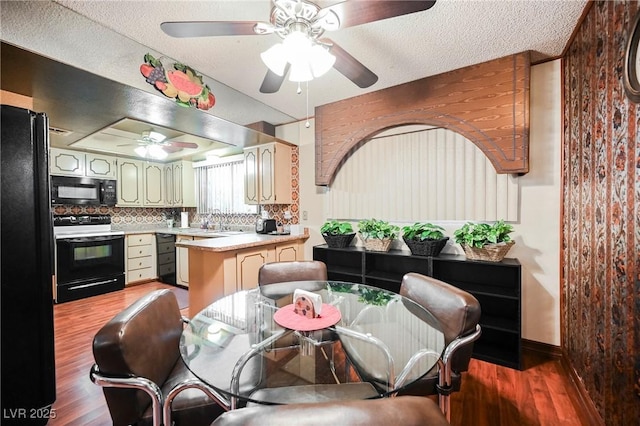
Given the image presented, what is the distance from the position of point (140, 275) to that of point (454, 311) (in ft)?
16.2

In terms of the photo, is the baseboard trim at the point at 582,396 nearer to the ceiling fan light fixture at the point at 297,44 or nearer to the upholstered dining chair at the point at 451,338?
the upholstered dining chair at the point at 451,338

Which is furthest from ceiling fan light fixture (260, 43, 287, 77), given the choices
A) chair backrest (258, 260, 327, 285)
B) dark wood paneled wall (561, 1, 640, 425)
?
dark wood paneled wall (561, 1, 640, 425)

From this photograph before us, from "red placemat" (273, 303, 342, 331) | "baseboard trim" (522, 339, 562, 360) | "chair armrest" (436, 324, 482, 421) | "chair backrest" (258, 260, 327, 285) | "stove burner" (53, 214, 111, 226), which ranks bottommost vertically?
"baseboard trim" (522, 339, 562, 360)

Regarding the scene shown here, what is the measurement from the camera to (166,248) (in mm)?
4594

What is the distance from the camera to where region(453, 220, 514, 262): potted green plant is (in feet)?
7.07

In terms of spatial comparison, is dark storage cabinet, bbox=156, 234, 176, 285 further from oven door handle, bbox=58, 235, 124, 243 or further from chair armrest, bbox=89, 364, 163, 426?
chair armrest, bbox=89, 364, 163, 426

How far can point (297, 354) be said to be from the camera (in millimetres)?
1211

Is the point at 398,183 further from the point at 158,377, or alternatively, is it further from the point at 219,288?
the point at 158,377

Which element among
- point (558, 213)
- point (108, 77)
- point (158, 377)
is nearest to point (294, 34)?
point (108, 77)

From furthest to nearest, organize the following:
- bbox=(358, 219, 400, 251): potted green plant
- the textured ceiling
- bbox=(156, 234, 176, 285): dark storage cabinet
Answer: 1. bbox=(156, 234, 176, 285): dark storage cabinet
2. bbox=(358, 219, 400, 251): potted green plant
3. the textured ceiling

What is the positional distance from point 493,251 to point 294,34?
2.12m

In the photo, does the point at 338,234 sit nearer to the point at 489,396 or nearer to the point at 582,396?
the point at 489,396

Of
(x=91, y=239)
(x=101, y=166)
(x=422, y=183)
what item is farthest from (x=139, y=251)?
(x=422, y=183)

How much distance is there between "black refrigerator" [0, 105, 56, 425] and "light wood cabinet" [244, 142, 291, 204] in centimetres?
225
